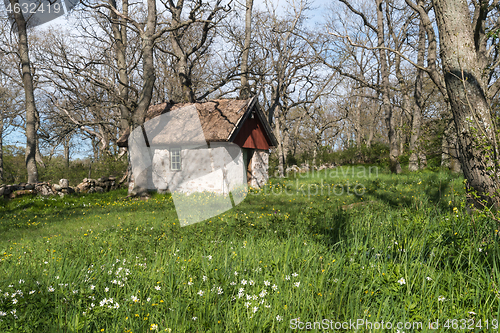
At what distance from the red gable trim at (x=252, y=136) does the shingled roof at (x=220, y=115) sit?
41 cm

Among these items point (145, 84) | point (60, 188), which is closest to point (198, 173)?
point (145, 84)

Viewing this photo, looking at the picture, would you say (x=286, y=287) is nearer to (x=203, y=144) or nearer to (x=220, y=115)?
(x=203, y=144)

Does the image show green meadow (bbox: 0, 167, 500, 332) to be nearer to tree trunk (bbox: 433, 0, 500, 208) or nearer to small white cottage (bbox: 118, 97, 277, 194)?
tree trunk (bbox: 433, 0, 500, 208)

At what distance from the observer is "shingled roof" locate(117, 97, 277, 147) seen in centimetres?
1584

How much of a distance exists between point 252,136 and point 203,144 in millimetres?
3244

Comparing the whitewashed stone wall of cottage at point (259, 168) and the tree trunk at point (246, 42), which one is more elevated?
the tree trunk at point (246, 42)

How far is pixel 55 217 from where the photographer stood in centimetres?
1077

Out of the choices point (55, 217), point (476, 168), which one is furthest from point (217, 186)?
point (476, 168)

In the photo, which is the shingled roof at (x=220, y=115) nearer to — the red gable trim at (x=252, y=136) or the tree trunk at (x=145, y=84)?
the red gable trim at (x=252, y=136)

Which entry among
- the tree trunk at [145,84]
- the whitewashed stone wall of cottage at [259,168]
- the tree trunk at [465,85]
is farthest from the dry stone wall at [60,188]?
the tree trunk at [465,85]

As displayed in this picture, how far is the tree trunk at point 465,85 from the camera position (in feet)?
14.5

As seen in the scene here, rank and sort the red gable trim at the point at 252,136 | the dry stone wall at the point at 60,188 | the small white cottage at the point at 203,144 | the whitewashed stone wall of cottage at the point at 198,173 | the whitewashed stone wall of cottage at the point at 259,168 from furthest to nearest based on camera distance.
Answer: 1. the whitewashed stone wall of cottage at the point at 259,168
2. the red gable trim at the point at 252,136
3. the whitewashed stone wall of cottage at the point at 198,173
4. the small white cottage at the point at 203,144
5. the dry stone wall at the point at 60,188

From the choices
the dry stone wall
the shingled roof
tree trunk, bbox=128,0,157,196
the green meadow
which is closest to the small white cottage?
the shingled roof

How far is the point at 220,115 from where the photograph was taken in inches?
667
